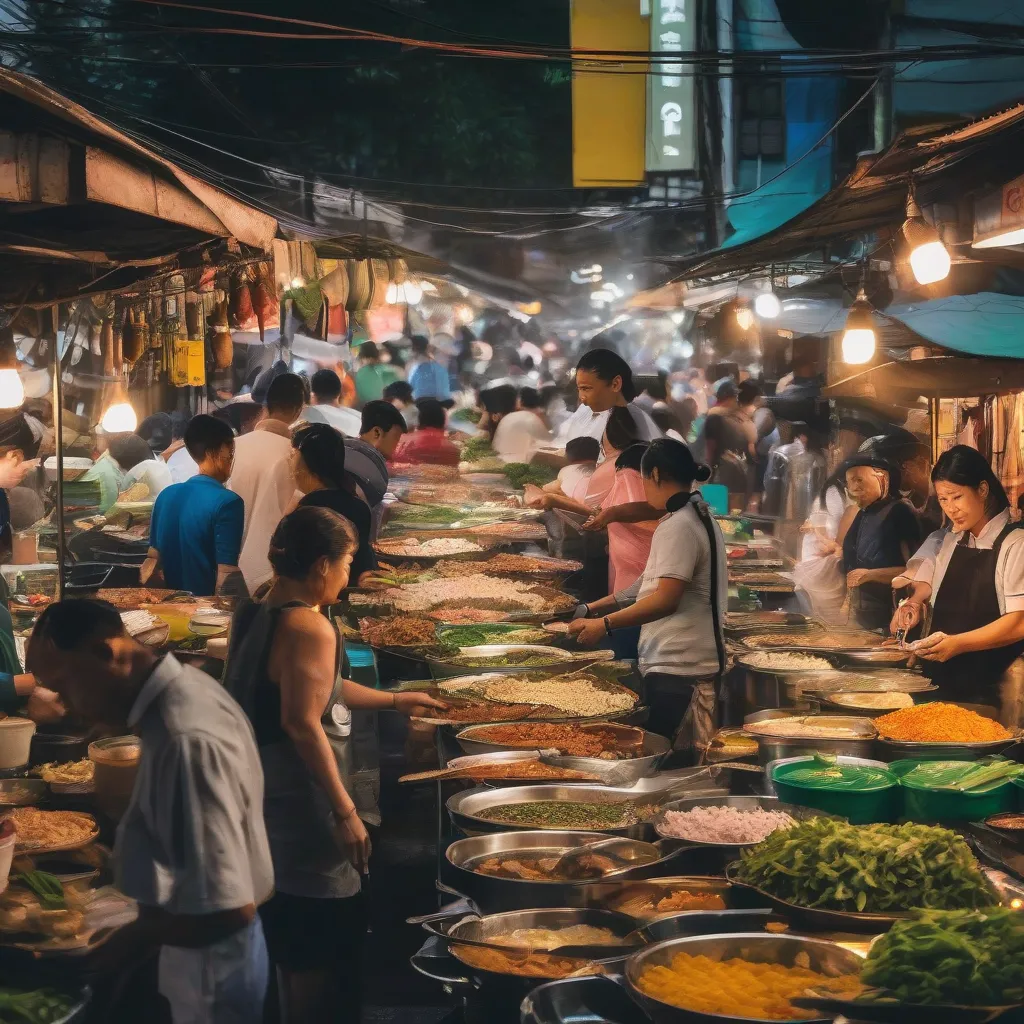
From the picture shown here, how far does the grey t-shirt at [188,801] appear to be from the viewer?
2947 millimetres

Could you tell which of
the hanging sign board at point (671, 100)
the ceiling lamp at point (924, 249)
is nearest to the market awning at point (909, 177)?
the ceiling lamp at point (924, 249)

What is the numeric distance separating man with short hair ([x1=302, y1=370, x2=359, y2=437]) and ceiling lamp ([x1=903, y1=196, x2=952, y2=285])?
254 inches

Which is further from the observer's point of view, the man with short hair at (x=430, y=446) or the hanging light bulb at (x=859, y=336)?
the man with short hair at (x=430, y=446)

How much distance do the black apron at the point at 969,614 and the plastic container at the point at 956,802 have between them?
200 centimetres

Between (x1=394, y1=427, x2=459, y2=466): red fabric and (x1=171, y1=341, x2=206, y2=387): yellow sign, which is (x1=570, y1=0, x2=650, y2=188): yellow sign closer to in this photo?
(x1=394, y1=427, x2=459, y2=466): red fabric


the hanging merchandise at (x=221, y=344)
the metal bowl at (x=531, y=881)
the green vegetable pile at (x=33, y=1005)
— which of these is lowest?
the green vegetable pile at (x=33, y=1005)

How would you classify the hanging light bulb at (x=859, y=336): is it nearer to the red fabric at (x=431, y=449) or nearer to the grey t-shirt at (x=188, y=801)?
the red fabric at (x=431, y=449)

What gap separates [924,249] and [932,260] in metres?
0.09

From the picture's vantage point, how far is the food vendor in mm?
5859

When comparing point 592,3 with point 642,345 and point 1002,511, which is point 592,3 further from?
point 1002,511

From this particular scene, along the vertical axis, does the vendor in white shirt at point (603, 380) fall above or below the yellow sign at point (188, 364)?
below

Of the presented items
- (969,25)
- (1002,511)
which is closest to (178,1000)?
(1002,511)

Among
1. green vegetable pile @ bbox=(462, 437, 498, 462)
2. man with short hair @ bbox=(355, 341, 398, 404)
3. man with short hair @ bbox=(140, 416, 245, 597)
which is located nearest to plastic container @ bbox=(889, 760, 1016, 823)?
man with short hair @ bbox=(140, 416, 245, 597)

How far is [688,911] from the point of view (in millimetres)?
3363
